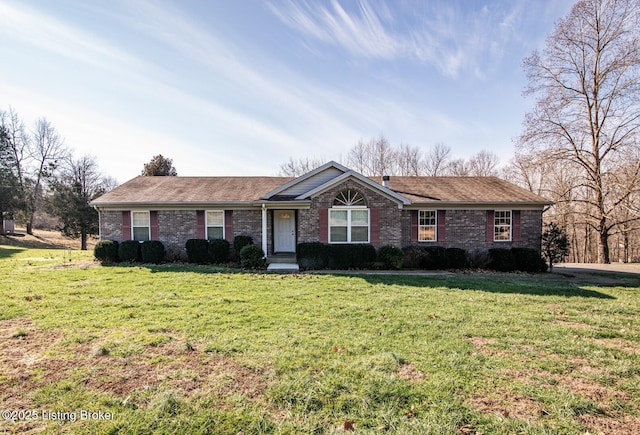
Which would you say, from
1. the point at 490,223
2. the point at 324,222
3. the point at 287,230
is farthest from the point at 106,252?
the point at 490,223

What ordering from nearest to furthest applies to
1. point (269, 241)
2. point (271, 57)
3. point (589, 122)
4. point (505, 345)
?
point (505, 345) < point (271, 57) < point (269, 241) < point (589, 122)

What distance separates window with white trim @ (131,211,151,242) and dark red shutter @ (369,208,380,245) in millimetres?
10528

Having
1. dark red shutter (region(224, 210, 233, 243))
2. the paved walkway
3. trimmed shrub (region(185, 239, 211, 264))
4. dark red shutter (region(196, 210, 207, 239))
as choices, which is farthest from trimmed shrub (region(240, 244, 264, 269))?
the paved walkway

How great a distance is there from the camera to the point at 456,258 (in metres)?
13.5

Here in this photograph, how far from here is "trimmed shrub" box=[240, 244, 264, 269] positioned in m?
12.5

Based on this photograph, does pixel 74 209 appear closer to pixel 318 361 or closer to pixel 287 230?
pixel 287 230

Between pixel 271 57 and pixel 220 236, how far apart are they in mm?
8371

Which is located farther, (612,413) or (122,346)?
(122,346)

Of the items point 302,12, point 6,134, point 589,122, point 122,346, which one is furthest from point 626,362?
point 6,134

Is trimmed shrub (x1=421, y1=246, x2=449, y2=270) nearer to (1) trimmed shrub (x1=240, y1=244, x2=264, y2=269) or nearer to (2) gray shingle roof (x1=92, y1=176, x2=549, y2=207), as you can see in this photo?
(2) gray shingle roof (x1=92, y1=176, x2=549, y2=207)

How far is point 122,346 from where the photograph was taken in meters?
4.48

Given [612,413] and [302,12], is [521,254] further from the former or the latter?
[302,12]

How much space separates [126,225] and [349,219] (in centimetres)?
1062

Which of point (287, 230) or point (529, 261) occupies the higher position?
point (287, 230)
